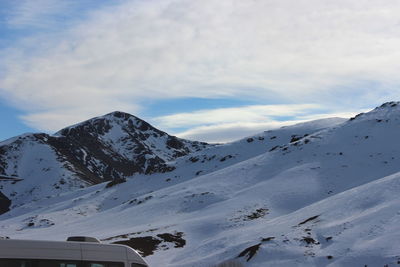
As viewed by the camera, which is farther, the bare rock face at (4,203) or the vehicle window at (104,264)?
the bare rock face at (4,203)

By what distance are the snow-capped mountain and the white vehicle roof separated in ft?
65.4

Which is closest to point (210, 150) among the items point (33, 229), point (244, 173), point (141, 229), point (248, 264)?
point (244, 173)

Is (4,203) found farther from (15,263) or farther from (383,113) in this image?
(15,263)

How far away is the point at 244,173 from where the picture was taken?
282ft

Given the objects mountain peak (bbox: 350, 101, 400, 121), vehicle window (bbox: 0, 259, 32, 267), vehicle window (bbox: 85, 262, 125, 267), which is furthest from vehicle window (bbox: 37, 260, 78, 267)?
mountain peak (bbox: 350, 101, 400, 121)

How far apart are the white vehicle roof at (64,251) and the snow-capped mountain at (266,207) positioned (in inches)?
785

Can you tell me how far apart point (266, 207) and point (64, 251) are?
52.3 metres

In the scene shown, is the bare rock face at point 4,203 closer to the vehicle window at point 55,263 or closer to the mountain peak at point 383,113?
the mountain peak at point 383,113

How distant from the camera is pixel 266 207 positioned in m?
63.6

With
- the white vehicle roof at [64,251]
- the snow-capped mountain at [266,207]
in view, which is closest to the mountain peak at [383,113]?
the snow-capped mountain at [266,207]

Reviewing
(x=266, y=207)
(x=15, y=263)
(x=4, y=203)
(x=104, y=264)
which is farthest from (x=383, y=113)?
(x=4, y=203)

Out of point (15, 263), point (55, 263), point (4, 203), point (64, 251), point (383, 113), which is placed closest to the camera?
point (15, 263)

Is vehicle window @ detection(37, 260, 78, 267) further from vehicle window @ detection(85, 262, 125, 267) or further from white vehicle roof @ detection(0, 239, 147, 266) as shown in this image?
vehicle window @ detection(85, 262, 125, 267)

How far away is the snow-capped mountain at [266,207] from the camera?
117 feet
